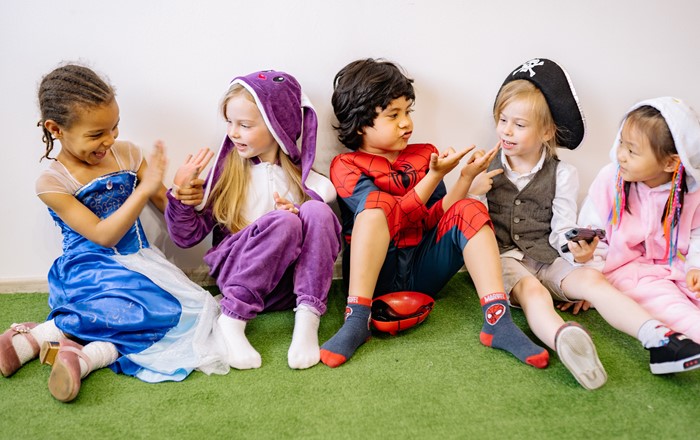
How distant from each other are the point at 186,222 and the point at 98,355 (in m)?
0.42

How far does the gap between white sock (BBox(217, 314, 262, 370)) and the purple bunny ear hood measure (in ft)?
1.20

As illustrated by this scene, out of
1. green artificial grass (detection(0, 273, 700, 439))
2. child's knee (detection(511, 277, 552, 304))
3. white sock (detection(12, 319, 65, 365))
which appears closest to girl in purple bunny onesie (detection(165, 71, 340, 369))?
green artificial grass (detection(0, 273, 700, 439))

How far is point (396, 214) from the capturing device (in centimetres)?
149

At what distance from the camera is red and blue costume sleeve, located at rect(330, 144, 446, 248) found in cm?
158

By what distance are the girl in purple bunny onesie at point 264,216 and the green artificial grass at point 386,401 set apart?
0.39ft

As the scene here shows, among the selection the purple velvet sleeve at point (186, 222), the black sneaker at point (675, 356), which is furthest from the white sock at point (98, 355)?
the black sneaker at point (675, 356)

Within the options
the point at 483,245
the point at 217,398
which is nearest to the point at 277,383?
the point at 217,398

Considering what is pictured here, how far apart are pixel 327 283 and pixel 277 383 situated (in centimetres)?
34

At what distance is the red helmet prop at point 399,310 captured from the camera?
142cm

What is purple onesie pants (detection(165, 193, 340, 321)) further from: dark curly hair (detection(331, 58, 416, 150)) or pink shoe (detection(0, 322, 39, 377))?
pink shoe (detection(0, 322, 39, 377))

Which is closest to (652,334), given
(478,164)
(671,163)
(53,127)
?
(671,163)

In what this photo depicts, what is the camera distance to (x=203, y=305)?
4.88ft

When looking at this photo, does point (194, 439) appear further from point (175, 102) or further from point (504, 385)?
point (175, 102)

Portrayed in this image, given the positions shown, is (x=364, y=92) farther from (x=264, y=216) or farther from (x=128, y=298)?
(x=128, y=298)
